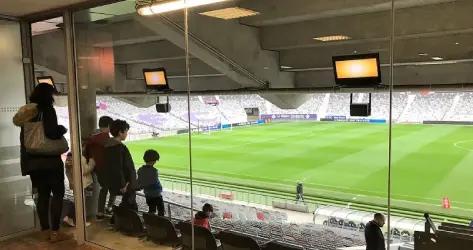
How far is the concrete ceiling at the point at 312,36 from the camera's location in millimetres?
6207

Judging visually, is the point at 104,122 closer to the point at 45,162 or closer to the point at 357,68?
the point at 45,162

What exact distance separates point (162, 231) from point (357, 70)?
3.04 meters

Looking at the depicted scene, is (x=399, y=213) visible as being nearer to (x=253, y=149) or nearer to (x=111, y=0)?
(x=111, y=0)

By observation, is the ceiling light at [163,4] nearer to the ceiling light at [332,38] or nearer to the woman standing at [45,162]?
the woman standing at [45,162]

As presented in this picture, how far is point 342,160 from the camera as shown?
22.5 meters

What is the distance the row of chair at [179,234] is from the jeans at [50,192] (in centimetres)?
63

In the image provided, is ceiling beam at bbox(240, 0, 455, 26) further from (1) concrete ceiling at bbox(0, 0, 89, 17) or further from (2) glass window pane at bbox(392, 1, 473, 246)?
(1) concrete ceiling at bbox(0, 0, 89, 17)

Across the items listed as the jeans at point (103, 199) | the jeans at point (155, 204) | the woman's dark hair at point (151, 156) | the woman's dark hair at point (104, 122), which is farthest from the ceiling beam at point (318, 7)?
the jeans at point (103, 199)

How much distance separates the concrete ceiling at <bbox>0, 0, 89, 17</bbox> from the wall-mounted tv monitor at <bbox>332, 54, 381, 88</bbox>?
320 centimetres

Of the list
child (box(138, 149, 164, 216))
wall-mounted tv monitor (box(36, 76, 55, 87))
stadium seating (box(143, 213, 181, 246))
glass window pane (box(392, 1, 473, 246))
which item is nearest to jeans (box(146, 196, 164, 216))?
child (box(138, 149, 164, 216))

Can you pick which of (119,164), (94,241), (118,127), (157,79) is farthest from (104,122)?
(157,79)

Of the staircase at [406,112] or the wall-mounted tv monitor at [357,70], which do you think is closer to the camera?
the wall-mounted tv monitor at [357,70]

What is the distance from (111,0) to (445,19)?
17.4 feet

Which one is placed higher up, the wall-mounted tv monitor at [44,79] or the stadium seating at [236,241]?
the wall-mounted tv monitor at [44,79]
